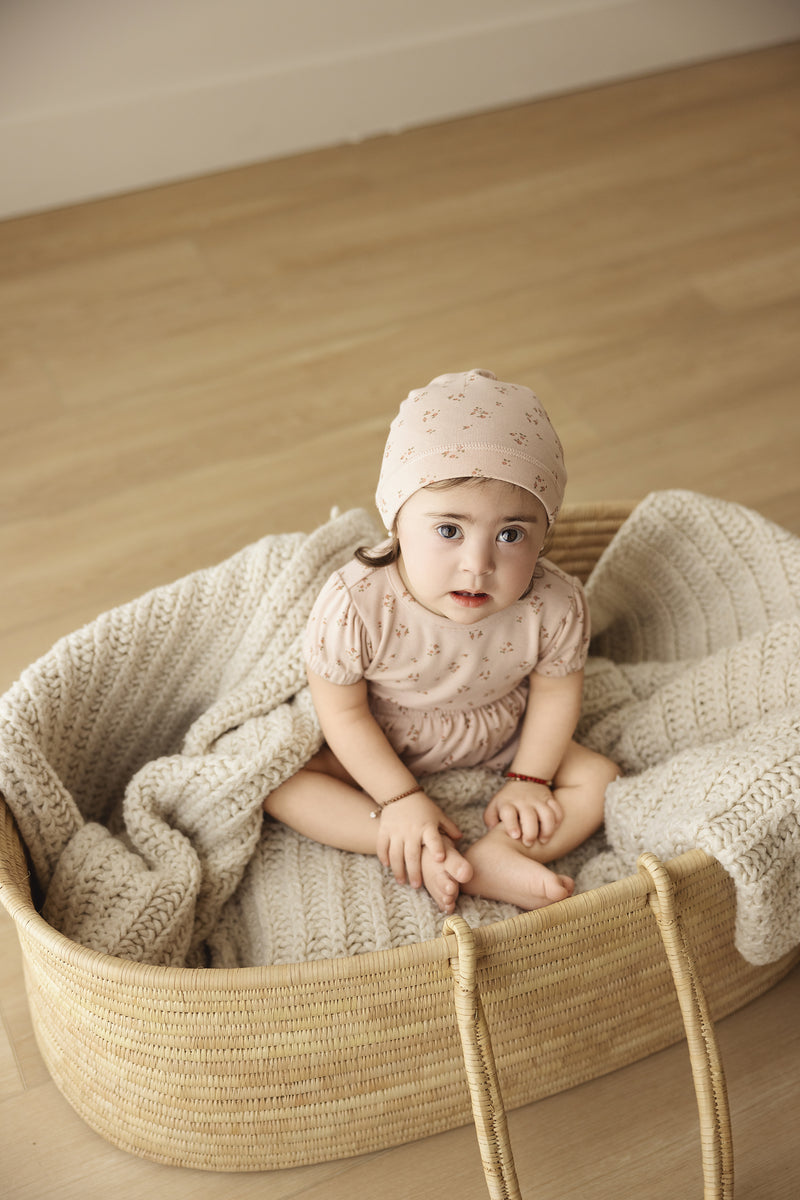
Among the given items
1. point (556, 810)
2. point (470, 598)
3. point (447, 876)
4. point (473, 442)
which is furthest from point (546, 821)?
point (473, 442)

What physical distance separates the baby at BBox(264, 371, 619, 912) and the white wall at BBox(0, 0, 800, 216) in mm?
1407

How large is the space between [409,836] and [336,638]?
188mm

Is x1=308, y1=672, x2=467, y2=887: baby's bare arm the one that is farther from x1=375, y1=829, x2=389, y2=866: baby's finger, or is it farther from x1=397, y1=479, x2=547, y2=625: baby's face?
x1=397, y1=479, x2=547, y2=625: baby's face

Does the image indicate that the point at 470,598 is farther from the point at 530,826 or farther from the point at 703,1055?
the point at 703,1055

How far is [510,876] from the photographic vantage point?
1.02 meters

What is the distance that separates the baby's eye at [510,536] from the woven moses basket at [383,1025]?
271 millimetres

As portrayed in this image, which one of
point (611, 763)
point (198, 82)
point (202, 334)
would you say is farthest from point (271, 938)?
point (198, 82)

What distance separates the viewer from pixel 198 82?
213 cm

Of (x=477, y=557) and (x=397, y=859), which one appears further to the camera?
(x=397, y=859)

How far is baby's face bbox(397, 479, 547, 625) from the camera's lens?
2.96 ft

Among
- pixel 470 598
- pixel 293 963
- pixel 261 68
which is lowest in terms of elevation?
pixel 293 963

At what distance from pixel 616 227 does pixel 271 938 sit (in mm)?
1561

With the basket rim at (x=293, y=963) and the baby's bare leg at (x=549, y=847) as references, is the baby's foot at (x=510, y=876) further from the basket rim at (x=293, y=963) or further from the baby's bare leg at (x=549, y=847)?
the basket rim at (x=293, y=963)

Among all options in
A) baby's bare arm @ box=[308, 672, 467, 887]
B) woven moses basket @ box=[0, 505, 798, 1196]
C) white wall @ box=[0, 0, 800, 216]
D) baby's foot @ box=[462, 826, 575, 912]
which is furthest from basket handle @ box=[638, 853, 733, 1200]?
white wall @ box=[0, 0, 800, 216]
